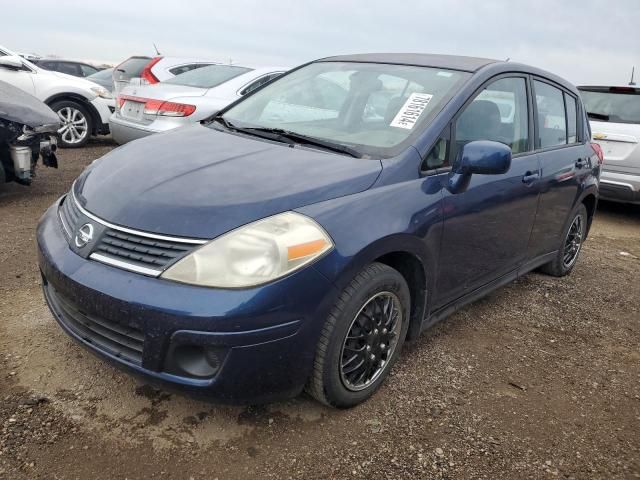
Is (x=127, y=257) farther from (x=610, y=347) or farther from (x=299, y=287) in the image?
(x=610, y=347)

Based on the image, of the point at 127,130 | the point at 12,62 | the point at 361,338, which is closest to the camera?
the point at 361,338

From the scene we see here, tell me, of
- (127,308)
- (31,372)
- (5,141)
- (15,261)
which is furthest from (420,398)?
(5,141)

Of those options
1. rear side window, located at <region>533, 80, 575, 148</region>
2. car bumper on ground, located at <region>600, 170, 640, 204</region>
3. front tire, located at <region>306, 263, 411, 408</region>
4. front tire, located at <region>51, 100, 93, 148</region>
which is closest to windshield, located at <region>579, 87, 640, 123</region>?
car bumper on ground, located at <region>600, 170, 640, 204</region>

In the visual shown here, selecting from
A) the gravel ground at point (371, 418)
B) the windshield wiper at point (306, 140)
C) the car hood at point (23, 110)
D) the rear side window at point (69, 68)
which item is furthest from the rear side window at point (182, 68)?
the rear side window at point (69, 68)

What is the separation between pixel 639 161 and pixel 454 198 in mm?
4720

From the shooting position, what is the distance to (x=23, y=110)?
521 centimetres

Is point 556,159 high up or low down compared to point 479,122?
down

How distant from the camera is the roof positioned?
3156mm

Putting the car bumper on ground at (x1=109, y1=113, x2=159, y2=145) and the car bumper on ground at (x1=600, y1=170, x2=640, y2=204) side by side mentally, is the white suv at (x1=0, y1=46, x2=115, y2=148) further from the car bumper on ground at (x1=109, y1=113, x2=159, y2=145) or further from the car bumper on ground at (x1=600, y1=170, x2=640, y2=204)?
the car bumper on ground at (x1=600, y1=170, x2=640, y2=204)

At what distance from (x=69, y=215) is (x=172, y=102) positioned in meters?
3.87

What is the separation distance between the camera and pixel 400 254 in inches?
99.3

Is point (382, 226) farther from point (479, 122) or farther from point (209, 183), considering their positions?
point (479, 122)

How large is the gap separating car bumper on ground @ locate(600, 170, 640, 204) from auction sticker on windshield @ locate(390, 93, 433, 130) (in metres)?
4.59

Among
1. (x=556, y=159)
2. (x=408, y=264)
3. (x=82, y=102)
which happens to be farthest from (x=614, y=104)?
(x=82, y=102)
